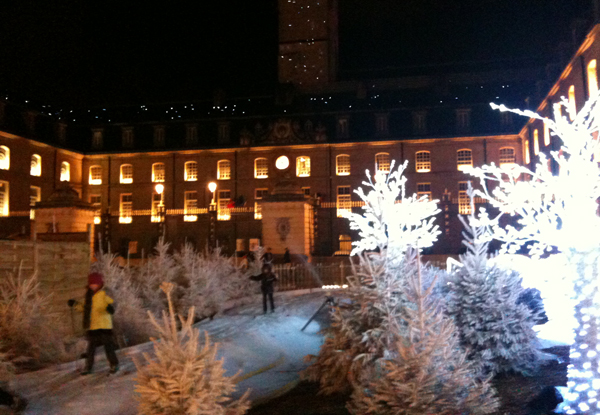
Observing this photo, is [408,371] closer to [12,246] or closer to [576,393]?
[576,393]

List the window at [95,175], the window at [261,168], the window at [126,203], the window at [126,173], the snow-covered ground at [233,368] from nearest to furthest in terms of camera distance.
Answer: the snow-covered ground at [233,368]
the window at [261,168]
the window at [126,203]
the window at [126,173]
the window at [95,175]

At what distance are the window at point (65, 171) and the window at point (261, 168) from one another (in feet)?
51.2

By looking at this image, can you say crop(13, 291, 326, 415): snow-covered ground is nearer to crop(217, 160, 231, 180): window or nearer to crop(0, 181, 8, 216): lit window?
crop(0, 181, 8, 216): lit window

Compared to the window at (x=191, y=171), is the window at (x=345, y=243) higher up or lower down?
lower down

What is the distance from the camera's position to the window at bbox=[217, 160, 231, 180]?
48.5 meters

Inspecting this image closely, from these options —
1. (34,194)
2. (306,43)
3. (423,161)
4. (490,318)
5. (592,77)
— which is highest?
(306,43)

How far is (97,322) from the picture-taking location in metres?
8.61

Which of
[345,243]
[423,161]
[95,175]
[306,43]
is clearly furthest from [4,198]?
[423,161]

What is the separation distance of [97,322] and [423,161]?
130ft

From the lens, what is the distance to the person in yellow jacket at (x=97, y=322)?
28.1 feet

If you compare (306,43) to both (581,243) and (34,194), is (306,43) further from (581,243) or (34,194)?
(581,243)

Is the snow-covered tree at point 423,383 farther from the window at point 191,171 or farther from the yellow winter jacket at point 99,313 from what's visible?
the window at point 191,171

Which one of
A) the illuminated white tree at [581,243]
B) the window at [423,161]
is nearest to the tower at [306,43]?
the window at [423,161]

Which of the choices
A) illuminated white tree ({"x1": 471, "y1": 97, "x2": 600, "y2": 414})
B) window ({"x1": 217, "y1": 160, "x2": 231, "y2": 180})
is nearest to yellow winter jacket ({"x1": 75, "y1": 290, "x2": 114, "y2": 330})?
illuminated white tree ({"x1": 471, "y1": 97, "x2": 600, "y2": 414})
